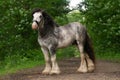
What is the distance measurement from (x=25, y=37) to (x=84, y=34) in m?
9.16

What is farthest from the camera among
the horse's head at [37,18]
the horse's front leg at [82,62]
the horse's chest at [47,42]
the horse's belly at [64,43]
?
the horse's front leg at [82,62]

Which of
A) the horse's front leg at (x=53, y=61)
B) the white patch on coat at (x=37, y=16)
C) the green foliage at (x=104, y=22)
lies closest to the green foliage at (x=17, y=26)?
the green foliage at (x=104, y=22)

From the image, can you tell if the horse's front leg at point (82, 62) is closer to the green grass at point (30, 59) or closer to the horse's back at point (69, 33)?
the horse's back at point (69, 33)

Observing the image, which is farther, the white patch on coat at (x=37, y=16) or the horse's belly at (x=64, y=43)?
the horse's belly at (x=64, y=43)

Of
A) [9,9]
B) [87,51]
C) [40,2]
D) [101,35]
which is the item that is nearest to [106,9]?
[101,35]

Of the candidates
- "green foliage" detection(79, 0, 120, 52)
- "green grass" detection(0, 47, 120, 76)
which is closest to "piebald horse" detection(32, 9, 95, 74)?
"green grass" detection(0, 47, 120, 76)

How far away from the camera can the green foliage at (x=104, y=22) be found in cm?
2098

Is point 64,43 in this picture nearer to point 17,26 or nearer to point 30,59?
point 30,59

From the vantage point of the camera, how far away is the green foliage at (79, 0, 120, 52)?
2098 cm

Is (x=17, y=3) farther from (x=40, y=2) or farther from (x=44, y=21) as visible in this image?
(x=44, y=21)

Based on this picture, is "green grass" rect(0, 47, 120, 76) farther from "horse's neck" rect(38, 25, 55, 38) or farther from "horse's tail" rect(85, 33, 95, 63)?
"horse's neck" rect(38, 25, 55, 38)

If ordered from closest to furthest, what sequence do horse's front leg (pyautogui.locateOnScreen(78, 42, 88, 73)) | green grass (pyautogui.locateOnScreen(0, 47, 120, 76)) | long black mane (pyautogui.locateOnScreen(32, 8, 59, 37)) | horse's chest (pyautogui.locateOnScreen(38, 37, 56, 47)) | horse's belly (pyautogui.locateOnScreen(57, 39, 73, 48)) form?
horse's chest (pyautogui.locateOnScreen(38, 37, 56, 47))
long black mane (pyautogui.locateOnScreen(32, 8, 59, 37))
horse's belly (pyautogui.locateOnScreen(57, 39, 73, 48))
horse's front leg (pyautogui.locateOnScreen(78, 42, 88, 73))
green grass (pyautogui.locateOnScreen(0, 47, 120, 76))

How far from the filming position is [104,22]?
72.6ft

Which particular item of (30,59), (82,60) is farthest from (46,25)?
(30,59)
